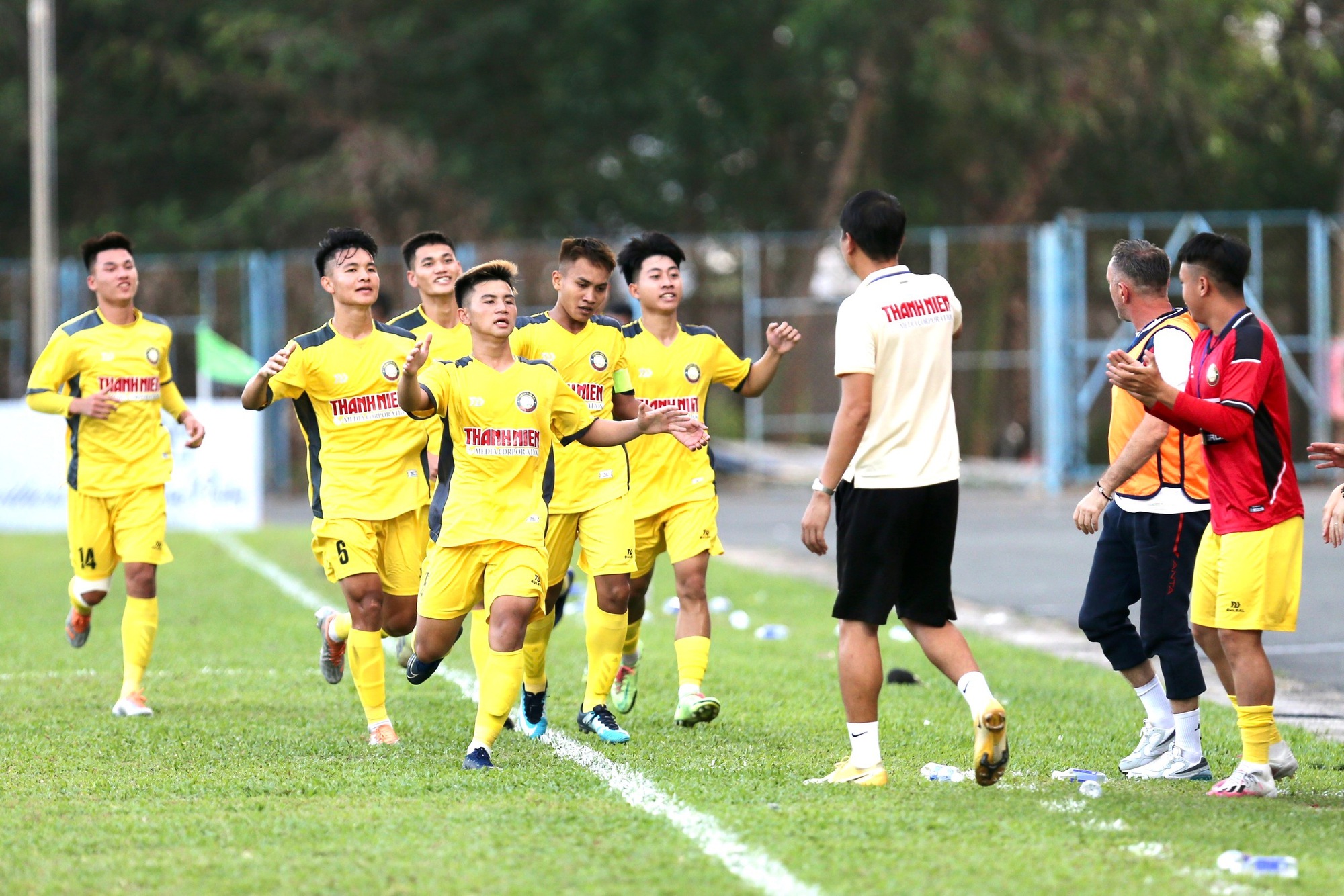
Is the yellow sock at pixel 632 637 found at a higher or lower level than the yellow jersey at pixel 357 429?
lower

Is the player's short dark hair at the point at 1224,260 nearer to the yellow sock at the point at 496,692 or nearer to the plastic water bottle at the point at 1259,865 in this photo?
the plastic water bottle at the point at 1259,865

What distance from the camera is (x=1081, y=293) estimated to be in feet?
81.6

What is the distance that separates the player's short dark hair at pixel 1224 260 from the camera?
6.06 metres

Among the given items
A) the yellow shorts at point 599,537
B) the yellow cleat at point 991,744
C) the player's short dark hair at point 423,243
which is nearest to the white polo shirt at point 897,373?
the yellow cleat at point 991,744

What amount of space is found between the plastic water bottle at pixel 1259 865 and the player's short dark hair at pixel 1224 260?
2.14m

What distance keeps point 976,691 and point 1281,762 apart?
1.29 m

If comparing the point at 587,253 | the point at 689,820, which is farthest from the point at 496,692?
the point at 587,253

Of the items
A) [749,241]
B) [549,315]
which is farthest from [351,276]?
[749,241]

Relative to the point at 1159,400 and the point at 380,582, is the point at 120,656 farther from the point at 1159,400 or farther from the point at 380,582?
the point at 1159,400

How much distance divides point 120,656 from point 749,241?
16661mm

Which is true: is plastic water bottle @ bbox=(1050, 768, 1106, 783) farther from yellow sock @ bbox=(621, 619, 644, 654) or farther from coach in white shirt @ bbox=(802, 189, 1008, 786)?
yellow sock @ bbox=(621, 619, 644, 654)

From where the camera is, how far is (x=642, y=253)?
828 centimetres

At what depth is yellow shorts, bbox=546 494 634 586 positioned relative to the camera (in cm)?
761

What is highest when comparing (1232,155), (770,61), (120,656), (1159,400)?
(770,61)
